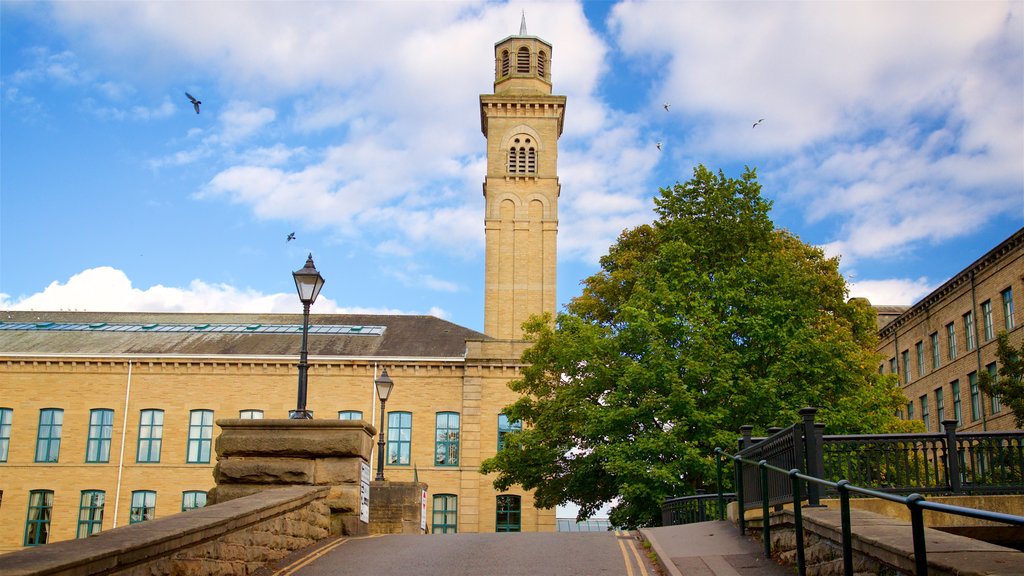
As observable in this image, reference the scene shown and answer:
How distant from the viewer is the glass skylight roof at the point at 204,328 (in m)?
47.5

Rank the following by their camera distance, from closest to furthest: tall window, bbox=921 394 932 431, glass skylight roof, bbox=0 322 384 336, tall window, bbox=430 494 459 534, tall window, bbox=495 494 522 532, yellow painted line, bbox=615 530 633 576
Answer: yellow painted line, bbox=615 530 633 576
tall window, bbox=430 494 459 534
tall window, bbox=495 494 522 532
tall window, bbox=921 394 932 431
glass skylight roof, bbox=0 322 384 336

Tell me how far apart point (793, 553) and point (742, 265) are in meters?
18.2

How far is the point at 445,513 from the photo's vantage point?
41.8m

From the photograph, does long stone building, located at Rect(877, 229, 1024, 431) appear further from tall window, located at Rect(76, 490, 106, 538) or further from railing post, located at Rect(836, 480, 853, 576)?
tall window, located at Rect(76, 490, 106, 538)

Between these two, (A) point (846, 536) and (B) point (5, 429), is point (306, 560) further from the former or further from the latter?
(B) point (5, 429)

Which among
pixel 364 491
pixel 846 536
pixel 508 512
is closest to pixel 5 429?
pixel 508 512

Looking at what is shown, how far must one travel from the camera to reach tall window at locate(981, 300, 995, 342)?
39.9 meters

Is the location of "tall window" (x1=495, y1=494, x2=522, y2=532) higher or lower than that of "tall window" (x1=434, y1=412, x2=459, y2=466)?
lower

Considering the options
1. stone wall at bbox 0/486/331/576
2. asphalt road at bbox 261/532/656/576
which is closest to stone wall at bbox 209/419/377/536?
stone wall at bbox 0/486/331/576

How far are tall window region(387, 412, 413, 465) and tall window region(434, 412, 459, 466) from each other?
1.18 meters

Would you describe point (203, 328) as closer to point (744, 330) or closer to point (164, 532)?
point (744, 330)

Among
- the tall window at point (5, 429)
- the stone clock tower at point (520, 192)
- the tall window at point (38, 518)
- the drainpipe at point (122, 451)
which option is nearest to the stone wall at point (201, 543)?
the drainpipe at point (122, 451)

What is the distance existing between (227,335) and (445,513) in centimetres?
1390

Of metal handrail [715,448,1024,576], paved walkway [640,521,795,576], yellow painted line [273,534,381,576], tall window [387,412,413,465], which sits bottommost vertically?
yellow painted line [273,534,381,576]
